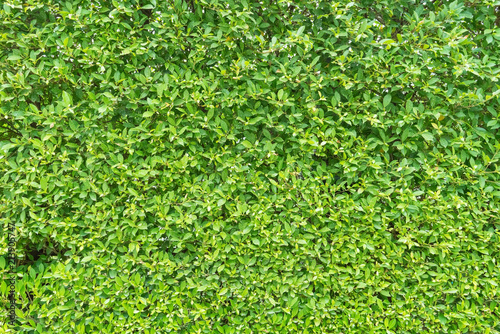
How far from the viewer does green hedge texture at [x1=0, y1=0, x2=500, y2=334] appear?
2629 millimetres

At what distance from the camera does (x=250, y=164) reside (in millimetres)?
2744

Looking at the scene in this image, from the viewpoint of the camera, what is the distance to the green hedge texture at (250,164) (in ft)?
8.63

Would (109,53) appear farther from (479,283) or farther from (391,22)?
(479,283)

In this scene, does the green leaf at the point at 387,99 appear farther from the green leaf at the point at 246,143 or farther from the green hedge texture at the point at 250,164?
the green leaf at the point at 246,143

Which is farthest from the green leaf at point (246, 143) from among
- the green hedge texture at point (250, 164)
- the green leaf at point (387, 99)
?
the green leaf at point (387, 99)

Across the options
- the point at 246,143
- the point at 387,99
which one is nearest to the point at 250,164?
the point at 246,143

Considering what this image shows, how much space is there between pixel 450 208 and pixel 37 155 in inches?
134

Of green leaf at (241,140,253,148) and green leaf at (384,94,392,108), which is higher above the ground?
green leaf at (384,94,392,108)

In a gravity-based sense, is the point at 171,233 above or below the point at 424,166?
below

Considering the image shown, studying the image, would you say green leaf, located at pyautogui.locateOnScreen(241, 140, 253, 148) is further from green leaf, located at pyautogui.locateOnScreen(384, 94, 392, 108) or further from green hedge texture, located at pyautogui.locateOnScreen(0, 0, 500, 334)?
green leaf, located at pyautogui.locateOnScreen(384, 94, 392, 108)

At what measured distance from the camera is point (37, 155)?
267 cm

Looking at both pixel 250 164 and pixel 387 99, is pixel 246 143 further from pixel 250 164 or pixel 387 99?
pixel 387 99

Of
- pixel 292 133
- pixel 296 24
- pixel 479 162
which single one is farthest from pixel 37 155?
pixel 479 162

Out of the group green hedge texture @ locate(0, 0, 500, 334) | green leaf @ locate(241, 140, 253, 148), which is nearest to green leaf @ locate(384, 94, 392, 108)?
green hedge texture @ locate(0, 0, 500, 334)
